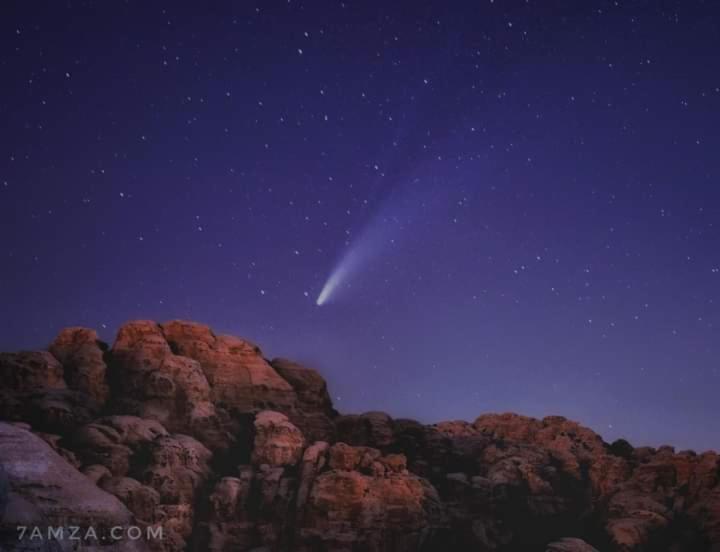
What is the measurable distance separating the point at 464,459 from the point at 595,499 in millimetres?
13981

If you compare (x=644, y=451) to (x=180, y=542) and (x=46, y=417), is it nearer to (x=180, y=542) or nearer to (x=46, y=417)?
(x=180, y=542)

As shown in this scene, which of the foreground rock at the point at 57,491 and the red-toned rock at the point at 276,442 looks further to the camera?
the red-toned rock at the point at 276,442

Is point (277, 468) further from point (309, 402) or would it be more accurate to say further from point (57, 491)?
point (57, 491)

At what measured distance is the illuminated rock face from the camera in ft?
144

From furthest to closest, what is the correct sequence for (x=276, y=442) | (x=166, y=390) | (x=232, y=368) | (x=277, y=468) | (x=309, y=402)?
1. (x=309, y=402)
2. (x=232, y=368)
3. (x=166, y=390)
4. (x=276, y=442)
5. (x=277, y=468)

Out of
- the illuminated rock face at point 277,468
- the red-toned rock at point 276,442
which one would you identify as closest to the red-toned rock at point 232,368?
the illuminated rock face at point 277,468

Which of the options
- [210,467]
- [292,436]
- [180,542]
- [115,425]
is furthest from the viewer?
[292,436]

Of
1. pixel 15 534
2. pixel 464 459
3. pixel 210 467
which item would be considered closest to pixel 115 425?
pixel 210 467

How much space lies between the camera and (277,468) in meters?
51.4

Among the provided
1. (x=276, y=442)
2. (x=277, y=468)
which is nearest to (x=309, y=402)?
(x=276, y=442)

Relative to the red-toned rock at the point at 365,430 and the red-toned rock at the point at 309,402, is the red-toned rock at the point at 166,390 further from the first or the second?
the red-toned rock at the point at 365,430

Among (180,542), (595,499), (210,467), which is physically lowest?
(180,542)

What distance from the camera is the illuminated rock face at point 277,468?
144ft

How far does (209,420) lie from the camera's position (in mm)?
54938
